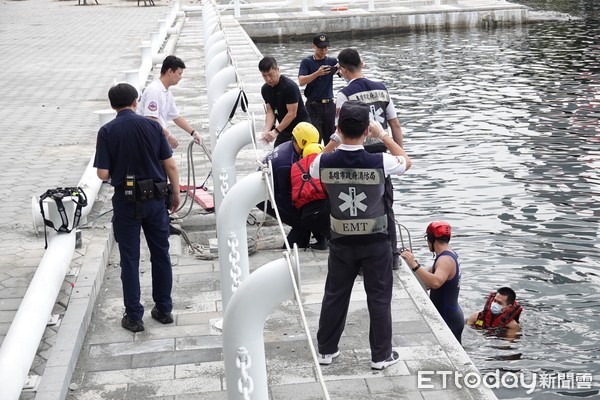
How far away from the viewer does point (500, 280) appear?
35.5 feet

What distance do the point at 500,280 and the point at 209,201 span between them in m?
3.21

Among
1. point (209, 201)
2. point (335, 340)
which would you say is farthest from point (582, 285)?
→ point (335, 340)

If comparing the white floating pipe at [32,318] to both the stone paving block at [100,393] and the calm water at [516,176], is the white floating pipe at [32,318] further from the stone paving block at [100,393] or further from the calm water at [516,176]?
the calm water at [516,176]

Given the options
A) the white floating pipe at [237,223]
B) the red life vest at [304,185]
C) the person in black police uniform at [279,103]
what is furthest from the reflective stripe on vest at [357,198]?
the person in black police uniform at [279,103]

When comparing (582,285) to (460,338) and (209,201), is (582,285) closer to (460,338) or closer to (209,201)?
(460,338)

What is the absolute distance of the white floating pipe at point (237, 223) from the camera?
223 inches

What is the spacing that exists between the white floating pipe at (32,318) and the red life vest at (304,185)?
1795 millimetres

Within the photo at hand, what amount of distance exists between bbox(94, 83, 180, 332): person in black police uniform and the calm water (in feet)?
10.1

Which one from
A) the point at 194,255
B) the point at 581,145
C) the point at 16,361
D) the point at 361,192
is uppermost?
the point at 361,192

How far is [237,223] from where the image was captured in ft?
19.2

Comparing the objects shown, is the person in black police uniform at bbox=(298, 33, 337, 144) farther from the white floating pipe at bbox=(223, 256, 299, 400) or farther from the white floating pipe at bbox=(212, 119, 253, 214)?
the white floating pipe at bbox=(223, 256, 299, 400)

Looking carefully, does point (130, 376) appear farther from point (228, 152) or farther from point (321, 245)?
point (321, 245)

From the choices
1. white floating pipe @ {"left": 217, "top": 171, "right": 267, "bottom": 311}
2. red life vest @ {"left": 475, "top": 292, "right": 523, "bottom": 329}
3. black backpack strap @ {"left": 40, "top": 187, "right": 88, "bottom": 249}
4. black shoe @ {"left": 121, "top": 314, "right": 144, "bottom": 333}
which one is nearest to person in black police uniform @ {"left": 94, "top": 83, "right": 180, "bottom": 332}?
black shoe @ {"left": 121, "top": 314, "right": 144, "bottom": 333}

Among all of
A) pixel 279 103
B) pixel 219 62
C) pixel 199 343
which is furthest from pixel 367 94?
pixel 219 62
